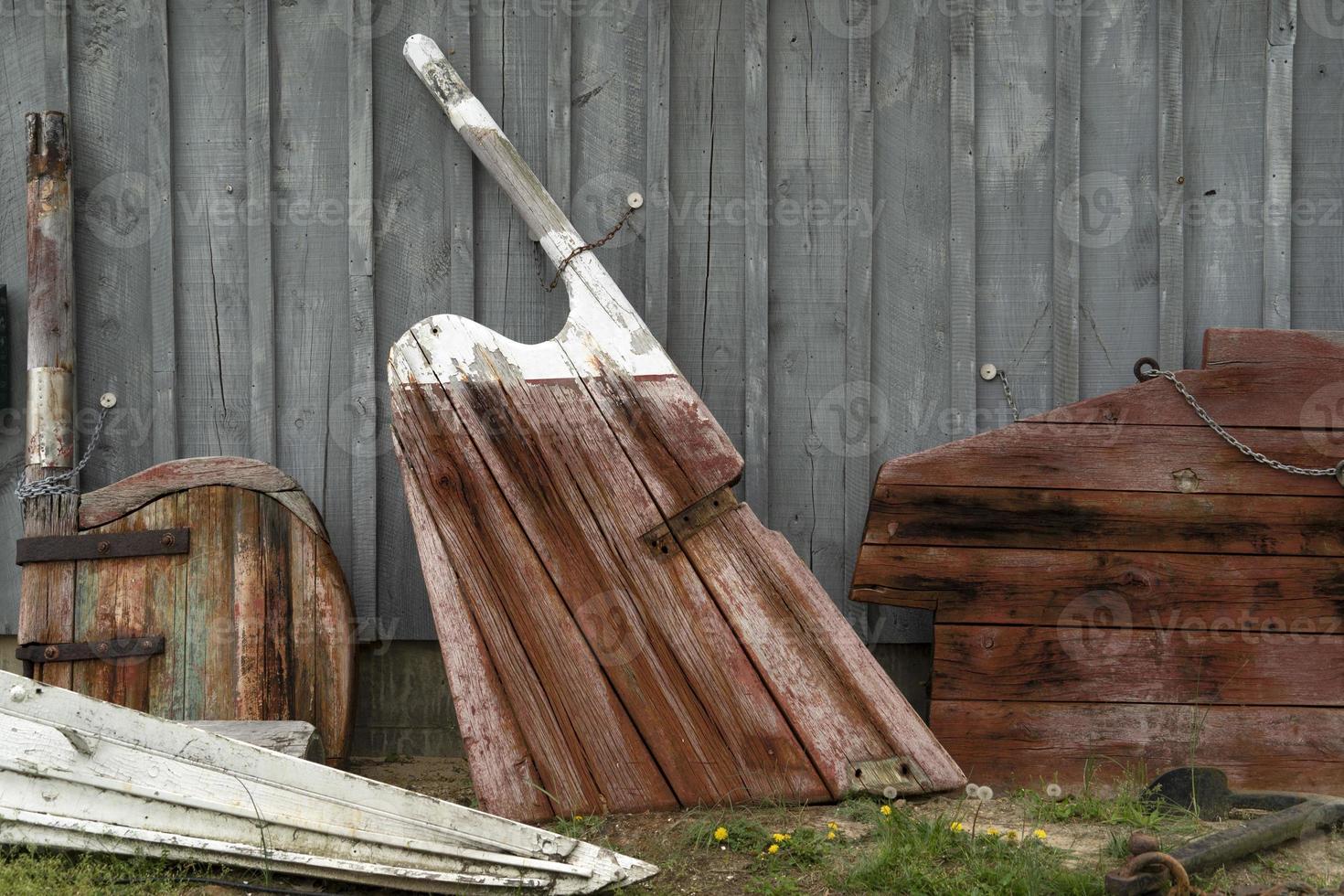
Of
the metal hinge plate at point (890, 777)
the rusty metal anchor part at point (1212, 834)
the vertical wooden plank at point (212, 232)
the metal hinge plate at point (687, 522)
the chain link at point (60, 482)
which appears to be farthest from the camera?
the vertical wooden plank at point (212, 232)

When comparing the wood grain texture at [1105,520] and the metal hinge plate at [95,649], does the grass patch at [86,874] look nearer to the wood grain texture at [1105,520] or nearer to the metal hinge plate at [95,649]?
the metal hinge plate at [95,649]

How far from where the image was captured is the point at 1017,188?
12.2ft

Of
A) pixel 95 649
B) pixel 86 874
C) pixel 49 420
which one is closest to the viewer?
pixel 86 874

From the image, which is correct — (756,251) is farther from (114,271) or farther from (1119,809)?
(114,271)

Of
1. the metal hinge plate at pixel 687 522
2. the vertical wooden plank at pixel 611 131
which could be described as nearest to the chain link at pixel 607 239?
the vertical wooden plank at pixel 611 131

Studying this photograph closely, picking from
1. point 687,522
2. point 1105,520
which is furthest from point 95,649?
point 1105,520

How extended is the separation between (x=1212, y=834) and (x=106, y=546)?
11.2ft

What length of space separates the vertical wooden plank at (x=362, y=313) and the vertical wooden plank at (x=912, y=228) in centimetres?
178

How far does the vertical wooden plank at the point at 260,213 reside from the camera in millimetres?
3740

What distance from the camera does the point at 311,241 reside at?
12.5 feet

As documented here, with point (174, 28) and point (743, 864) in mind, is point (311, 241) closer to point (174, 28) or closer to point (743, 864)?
point (174, 28)

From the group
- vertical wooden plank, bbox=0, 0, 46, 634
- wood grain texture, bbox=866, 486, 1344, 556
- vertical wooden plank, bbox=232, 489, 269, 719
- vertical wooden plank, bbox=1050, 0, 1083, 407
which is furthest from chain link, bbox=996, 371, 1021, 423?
vertical wooden plank, bbox=0, 0, 46, 634

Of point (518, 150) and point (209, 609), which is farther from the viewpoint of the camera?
point (518, 150)

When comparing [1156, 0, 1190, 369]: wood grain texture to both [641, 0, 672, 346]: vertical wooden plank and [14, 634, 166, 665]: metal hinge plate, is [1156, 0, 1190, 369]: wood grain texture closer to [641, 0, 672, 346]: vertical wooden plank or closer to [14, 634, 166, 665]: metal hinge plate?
[641, 0, 672, 346]: vertical wooden plank
